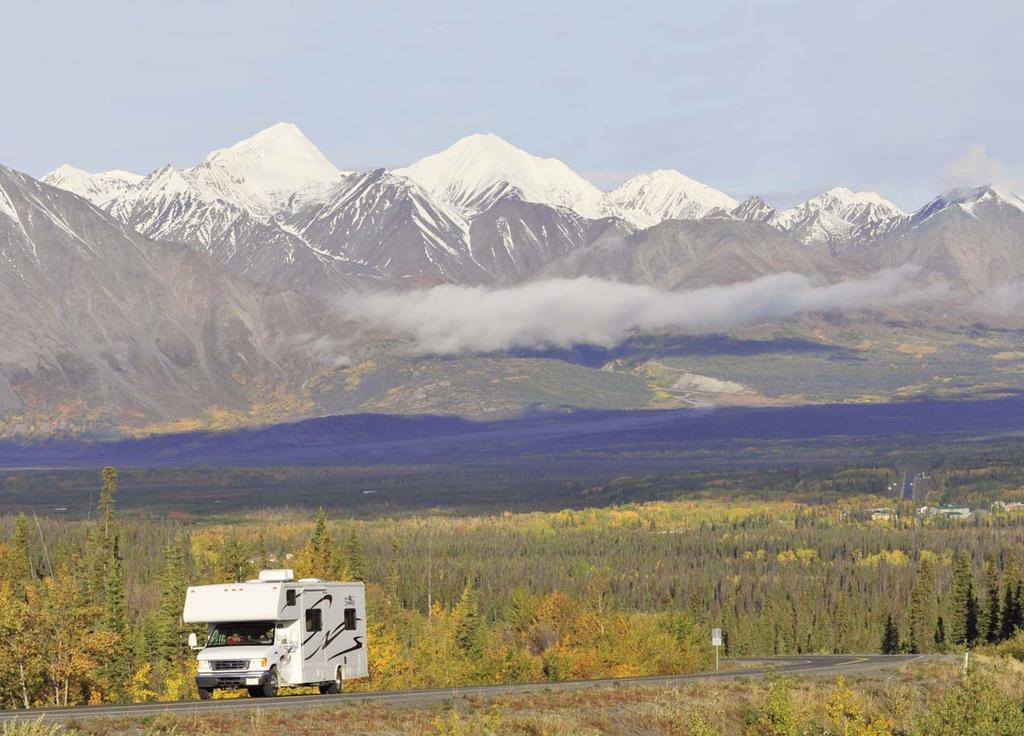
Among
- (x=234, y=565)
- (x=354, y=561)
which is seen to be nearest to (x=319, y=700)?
(x=234, y=565)

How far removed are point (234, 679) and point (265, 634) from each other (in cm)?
203

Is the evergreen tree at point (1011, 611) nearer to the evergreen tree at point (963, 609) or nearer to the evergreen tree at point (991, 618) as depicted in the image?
the evergreen tree at point (991, 618)

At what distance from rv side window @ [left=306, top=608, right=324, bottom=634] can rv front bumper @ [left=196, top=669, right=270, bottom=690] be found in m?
3.33

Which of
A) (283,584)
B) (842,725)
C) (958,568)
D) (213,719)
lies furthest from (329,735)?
(958,568)

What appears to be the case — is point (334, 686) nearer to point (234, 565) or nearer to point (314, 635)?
point (314, 635)

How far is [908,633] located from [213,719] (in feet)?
441

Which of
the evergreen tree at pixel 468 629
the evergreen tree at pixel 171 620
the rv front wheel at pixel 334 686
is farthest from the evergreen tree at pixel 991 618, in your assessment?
the rv front wheel at pixel 334 686

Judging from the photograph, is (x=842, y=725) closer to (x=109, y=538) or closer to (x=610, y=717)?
(x=610, y=717)

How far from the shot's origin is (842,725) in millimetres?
47062

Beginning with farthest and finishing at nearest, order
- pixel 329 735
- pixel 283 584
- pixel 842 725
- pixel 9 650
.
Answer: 1. pixel 9 650
2. pixel 283 584
3. pixel 842 725
4. pixel 329 735

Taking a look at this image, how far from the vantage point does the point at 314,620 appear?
5553 centimetres

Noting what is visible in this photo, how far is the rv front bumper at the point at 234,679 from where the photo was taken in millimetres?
51875

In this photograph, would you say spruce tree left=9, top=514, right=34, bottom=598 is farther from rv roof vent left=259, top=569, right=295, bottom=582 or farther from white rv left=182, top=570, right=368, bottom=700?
white rv left=182, top=570, right=368, bottom=700

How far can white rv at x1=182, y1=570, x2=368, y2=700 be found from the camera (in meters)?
52.1
